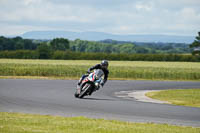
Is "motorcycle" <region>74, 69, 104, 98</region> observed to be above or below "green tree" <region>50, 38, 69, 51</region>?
below

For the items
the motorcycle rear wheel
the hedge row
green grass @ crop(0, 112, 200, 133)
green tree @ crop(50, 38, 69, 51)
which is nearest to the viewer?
green grass @ crop(0, 112, 200, 133)

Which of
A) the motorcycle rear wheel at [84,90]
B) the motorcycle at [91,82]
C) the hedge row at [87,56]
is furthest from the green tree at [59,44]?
the motorcycle at [91,82]

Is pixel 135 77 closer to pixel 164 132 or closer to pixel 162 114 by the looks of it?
pixel 162 114

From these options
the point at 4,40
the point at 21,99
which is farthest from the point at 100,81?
the point at 4,40

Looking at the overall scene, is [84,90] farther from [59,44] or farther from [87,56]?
[59,44]

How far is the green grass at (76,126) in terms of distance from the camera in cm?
1252

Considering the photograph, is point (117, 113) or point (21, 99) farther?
point (21, 99)

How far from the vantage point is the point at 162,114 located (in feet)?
58.0

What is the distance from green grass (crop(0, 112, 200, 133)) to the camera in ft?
41.1

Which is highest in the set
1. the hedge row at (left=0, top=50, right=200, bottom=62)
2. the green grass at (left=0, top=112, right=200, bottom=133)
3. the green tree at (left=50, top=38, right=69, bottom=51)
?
the green tree at (left=50, top=38, right=69, bottom=51)

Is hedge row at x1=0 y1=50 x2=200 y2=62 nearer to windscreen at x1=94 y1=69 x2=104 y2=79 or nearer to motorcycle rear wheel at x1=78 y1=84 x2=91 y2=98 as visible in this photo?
motorcycle rear wheel at x1=78 y1=84 x2=91 y2=98

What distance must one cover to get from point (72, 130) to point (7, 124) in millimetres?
1759

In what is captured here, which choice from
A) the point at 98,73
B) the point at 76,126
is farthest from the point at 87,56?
the point at 76,126

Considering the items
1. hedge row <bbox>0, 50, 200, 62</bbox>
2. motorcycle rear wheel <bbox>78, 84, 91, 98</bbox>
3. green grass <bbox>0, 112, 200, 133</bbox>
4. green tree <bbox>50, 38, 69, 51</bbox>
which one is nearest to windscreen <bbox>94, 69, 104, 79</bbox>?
motorcycle rear wheel <bbox>78, 84, 91, 98</bbox>
